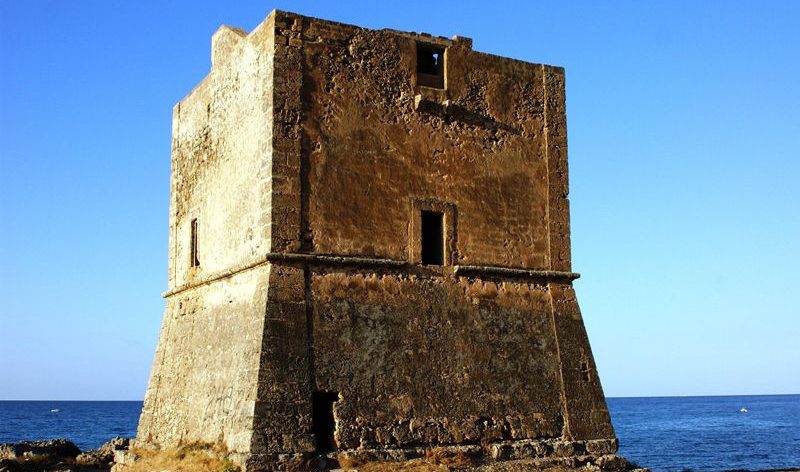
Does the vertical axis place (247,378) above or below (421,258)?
below

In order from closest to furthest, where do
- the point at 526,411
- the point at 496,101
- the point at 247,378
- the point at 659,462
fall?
the point at 247,378 < the point at 526,411 < the point at 496,101 < the point at 659,462

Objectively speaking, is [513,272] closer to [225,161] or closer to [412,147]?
[412,147]

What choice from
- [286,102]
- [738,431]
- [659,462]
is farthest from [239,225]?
[738,431]

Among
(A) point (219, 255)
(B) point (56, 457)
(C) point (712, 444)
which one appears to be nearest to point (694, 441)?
(C) point (712, 444)

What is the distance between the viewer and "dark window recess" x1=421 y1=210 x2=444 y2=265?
46.4ft

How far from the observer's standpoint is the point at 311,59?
13.5m

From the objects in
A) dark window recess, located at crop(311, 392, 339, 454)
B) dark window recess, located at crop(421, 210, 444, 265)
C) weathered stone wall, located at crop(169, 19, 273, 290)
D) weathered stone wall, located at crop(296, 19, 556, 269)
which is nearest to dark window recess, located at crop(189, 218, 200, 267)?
weathered stone wall, located at crop(169, 19, 273, 290)

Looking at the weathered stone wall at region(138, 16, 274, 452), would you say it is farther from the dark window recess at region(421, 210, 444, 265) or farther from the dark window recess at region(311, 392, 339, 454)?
the dark window recess at region(421, 210, 444, 265)

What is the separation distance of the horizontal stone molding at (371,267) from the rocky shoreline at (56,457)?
159 inches

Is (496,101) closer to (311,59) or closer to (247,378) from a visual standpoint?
(311,59)

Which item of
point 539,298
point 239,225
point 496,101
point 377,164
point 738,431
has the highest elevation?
point 496,101

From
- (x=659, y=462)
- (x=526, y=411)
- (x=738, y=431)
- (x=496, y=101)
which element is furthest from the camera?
(x=738, y=431)

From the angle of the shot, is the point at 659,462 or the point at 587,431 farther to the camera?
the point at 659,462

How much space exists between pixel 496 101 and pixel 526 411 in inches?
191
